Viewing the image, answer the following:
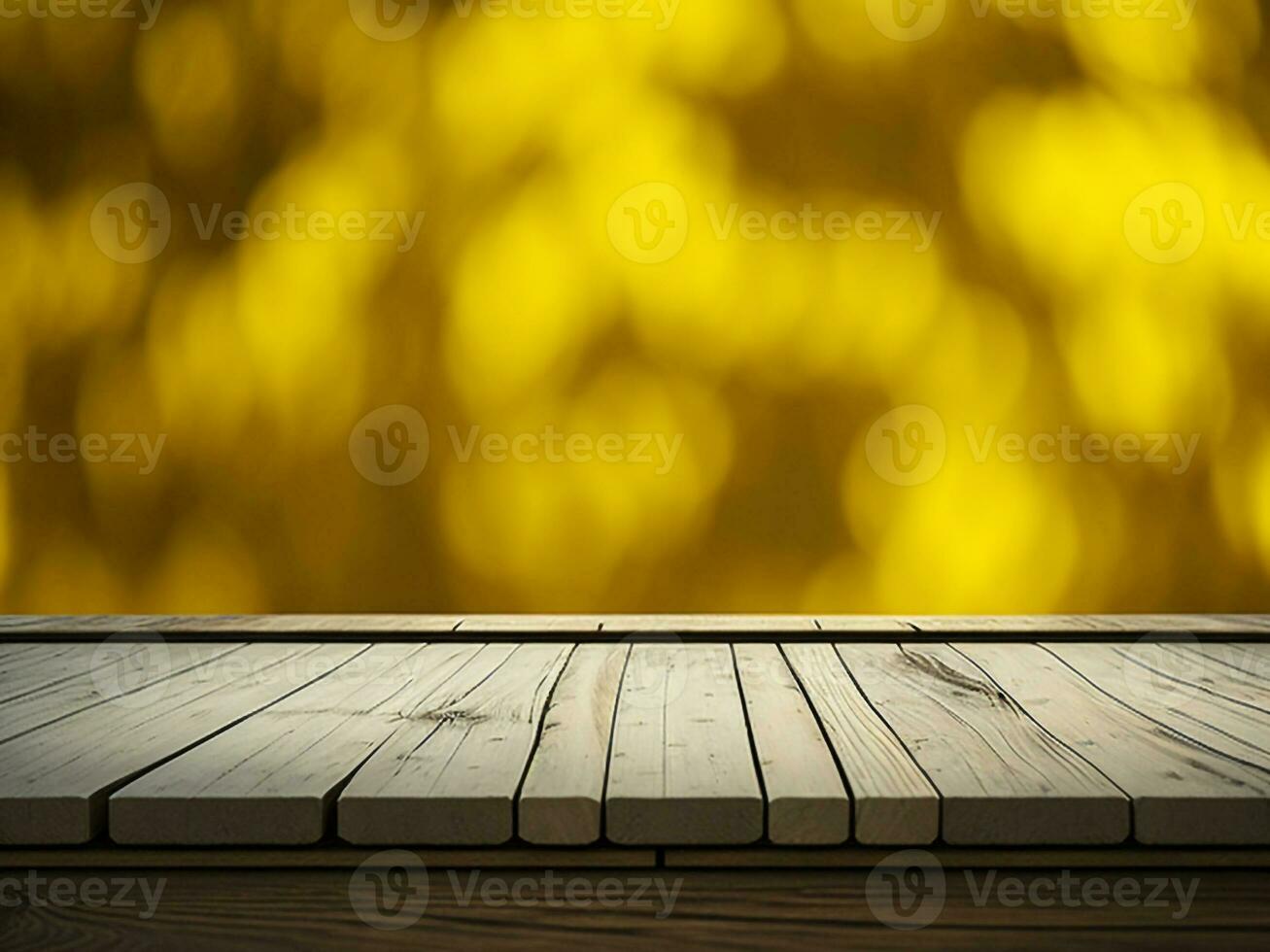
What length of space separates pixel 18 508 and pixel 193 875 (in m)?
1.25

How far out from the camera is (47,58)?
1.84 metres

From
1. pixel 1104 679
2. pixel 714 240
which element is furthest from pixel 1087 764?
pixel 714 240

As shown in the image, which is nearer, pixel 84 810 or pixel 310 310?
pixel 84 810

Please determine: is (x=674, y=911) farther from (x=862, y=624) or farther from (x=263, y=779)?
(x=862, y=624)

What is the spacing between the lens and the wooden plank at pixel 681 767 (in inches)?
32.9

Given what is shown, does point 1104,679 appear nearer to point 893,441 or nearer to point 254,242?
point 893,441
